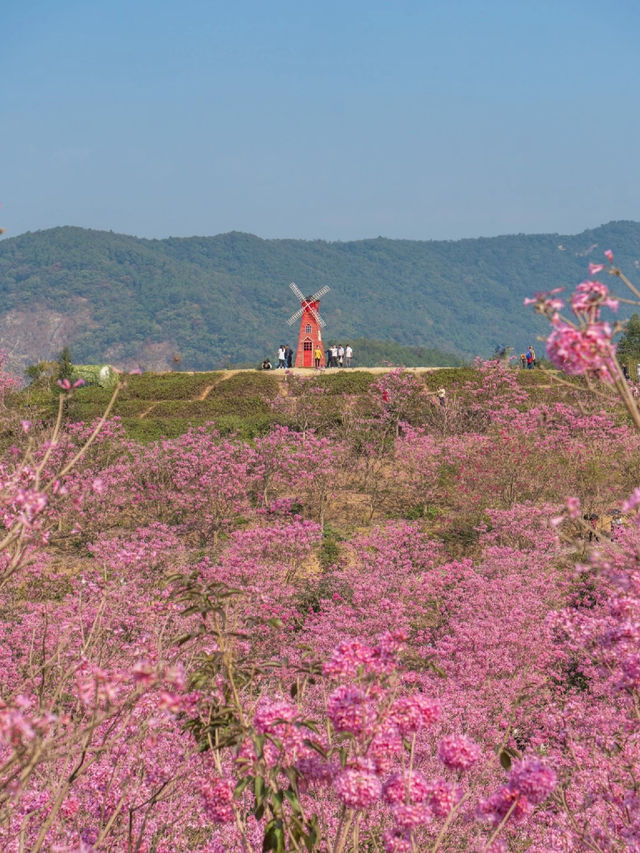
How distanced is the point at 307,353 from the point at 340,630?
131 ft

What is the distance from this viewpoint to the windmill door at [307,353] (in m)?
51.5

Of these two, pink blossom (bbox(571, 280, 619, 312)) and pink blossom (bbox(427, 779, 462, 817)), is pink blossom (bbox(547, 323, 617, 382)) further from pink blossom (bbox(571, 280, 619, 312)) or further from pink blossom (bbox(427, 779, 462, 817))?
pink blossom (bbox(427, 779, 462, 817))

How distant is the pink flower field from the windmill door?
52.5ft

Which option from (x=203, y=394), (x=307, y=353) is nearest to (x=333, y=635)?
(x=203, y=394)

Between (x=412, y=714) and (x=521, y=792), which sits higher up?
(x=412, y=714)

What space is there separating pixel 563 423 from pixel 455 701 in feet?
47.9

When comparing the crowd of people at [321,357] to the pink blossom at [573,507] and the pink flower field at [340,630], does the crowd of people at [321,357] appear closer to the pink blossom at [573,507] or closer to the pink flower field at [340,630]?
the pink flower field at [340,630]

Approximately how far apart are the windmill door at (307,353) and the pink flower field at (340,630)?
16017mm

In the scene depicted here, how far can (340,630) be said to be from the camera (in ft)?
41.8

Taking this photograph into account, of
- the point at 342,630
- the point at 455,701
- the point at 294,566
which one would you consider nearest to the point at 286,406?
the point at 294,566

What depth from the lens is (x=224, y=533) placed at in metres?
20.1

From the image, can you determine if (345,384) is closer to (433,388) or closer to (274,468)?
(433,388)

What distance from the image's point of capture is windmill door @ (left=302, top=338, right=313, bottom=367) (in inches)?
2026

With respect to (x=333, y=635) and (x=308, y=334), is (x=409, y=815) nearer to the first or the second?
(x=333, y=635)
